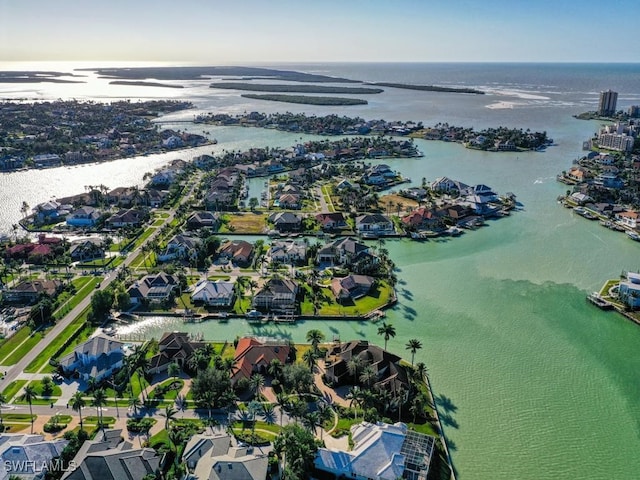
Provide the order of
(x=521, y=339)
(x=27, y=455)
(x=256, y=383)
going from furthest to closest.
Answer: (x=521, y=339) → (x=256, y=383) → (x=27, y=455)

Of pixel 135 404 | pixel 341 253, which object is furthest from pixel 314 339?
pixel 341 253

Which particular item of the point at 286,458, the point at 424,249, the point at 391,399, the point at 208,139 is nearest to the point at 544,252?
the point at 424,249

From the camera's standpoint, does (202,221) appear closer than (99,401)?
No

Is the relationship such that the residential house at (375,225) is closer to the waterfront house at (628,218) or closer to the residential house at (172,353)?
the residential house at (172,353)

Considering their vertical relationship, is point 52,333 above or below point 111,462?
below

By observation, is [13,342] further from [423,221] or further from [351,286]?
[423,221]

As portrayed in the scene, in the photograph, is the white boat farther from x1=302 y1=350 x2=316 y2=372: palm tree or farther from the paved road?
the paved road

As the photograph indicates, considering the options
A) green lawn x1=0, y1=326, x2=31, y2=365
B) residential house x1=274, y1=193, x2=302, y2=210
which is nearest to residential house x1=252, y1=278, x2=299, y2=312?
green lawn x1=0, y1=326, x2=31, y2=365
